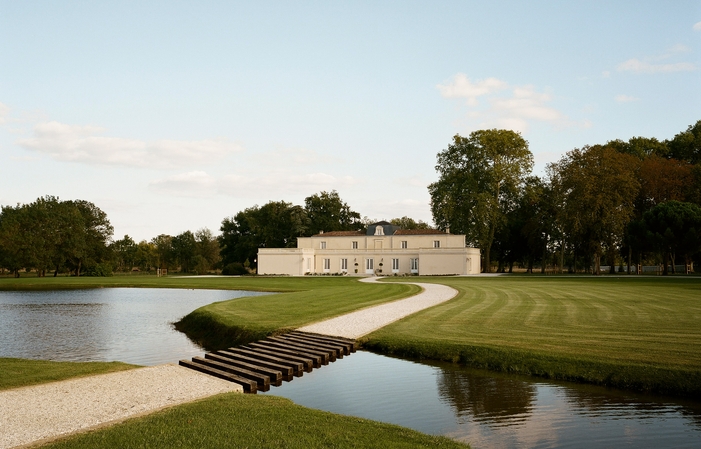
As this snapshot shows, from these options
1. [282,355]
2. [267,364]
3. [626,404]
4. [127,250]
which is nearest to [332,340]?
[282,355]

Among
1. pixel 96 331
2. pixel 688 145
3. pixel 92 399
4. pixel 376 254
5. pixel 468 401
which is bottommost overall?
pixel 96 331

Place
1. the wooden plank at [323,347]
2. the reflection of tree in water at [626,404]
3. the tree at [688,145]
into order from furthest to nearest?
the tree at [688,145] → the wooden plank at [323,347] → the reflection of tree in water at [626,404]

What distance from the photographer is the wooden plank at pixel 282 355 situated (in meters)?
13.3

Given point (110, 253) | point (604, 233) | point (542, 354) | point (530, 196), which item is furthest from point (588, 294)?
point (110, 253)

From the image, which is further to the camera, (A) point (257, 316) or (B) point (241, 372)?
(A) point (257, 316)

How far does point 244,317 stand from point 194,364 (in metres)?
7.74

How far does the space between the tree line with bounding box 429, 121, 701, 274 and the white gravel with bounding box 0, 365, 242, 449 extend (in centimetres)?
4991

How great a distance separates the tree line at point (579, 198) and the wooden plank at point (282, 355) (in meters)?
46.3

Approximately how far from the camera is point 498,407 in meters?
10.0

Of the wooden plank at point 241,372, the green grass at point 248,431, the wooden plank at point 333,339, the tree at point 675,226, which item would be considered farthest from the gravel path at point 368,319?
the tree at point 675,226

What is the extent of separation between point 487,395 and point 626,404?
2.56 metres

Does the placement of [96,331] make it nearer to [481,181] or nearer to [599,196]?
[599,196]

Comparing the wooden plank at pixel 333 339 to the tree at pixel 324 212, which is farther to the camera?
the tree at pixel 324 212

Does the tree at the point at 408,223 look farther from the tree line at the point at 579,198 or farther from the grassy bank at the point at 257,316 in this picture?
the grassy bank at the point at 257,316
